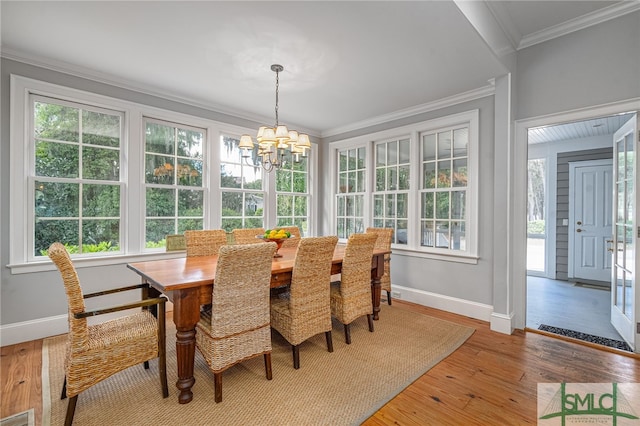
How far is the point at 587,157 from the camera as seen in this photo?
5.11m

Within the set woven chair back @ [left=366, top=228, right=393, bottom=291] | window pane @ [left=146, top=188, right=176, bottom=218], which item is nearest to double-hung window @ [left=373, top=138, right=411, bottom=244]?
woven chair back @ [left=366, top=228, right=393, bottom=291]

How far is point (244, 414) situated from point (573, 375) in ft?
7.85

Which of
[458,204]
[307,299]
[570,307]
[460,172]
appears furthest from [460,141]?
[307,299]

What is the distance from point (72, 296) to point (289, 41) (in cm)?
236

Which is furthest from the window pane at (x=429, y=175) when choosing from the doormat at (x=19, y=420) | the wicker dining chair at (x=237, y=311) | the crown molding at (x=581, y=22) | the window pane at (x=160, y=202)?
the doormat at (x=19, y=420)

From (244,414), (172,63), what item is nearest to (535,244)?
(244,414)

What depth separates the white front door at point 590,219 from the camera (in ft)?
16.1

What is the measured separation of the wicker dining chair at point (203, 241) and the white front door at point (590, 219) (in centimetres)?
586

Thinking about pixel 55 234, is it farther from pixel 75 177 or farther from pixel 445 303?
pixel 445 303

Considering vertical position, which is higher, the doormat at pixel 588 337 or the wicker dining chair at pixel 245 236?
the wicker dining chair at pixel 245 236

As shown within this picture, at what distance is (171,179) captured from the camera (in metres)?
3.74

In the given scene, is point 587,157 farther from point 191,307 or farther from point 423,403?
point 191,307

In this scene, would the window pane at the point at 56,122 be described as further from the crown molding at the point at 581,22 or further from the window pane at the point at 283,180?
the crown molding at the point at 581,22

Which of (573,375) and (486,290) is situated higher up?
(486,290)
